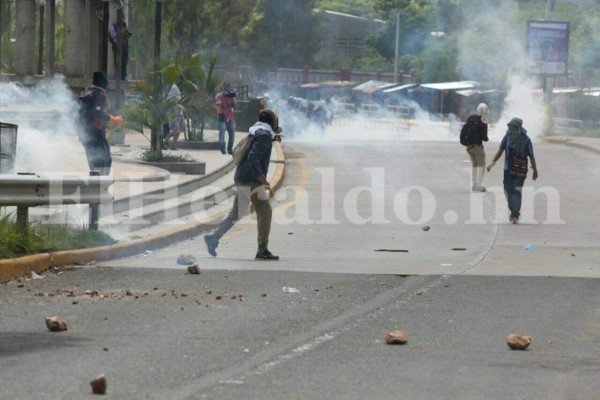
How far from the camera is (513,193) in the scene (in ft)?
66.8

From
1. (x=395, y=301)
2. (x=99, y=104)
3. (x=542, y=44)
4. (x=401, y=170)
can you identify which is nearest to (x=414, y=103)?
(x=542, y=44)

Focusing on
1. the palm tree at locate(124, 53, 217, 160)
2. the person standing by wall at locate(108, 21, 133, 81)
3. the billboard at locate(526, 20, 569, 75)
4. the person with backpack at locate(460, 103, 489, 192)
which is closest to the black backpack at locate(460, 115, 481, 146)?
the person with backpack at locate(460, 103, 489, 192)

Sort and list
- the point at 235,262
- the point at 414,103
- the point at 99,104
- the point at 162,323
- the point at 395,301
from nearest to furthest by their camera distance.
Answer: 1. the point at 162,323
2. the point at 395,301
3. the point at 235,262
4. the point at 99,104
5. the point at 414,103

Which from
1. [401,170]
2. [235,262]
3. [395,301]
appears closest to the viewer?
[395,301]

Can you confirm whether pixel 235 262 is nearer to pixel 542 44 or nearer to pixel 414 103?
pixel 542 44

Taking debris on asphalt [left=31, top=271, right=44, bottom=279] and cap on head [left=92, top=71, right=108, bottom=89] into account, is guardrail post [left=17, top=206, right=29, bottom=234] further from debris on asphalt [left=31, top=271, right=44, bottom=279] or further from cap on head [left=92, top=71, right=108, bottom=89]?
cap on head [left=92, top=71, right=108, bottom=89]

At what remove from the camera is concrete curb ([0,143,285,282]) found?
1245 centimetres

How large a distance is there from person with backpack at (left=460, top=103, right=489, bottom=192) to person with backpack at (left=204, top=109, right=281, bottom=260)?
10.7 m

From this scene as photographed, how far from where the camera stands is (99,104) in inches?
707

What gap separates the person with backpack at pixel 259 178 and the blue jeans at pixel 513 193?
6376mm

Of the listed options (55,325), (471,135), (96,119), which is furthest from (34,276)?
(471,135)

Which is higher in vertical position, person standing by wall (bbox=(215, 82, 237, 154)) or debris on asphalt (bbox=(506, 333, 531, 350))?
person standing by wall (bbox=(215, 82, 237, 154))

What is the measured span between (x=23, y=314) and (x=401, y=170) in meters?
20.8

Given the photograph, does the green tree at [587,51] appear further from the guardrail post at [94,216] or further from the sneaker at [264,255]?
the guardrail post at [94,216]
